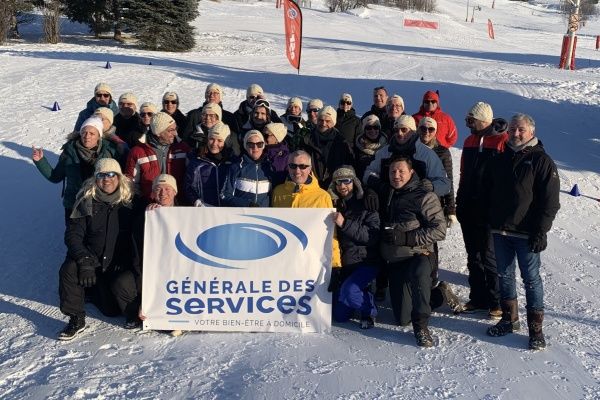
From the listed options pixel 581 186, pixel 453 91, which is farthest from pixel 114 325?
pixel 453 91

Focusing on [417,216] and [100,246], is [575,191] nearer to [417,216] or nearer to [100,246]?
[417,216]

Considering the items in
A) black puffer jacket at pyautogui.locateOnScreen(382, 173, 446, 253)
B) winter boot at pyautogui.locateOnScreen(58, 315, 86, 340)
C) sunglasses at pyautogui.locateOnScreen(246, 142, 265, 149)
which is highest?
sunglasses at pyautogui.locateOnScreen(246, 142, 265, 149)

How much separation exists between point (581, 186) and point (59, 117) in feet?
35.7

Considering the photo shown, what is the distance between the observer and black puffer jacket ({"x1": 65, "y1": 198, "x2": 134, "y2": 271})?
546 centimetres

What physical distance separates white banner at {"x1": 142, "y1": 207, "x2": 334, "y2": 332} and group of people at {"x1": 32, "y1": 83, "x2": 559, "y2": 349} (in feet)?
0.53

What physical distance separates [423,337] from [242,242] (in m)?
1.82

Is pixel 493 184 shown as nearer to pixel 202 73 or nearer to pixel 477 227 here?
pixel 477 227

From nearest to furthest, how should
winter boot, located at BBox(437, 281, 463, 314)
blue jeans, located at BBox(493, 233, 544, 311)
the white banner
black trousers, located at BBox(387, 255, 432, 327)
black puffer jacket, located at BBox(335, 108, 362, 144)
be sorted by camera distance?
1. blue jeans, located at BBox(493, 233, 544, 311)
2. black trousers, located at BBox(387, 255, 432, 327)
3. the white banner
4. winter boot, located at BBox(437, 281, 463, 314)
5. black puffer jacket, located at BBox(335, 108, 362, 144)

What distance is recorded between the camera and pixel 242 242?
215 inches

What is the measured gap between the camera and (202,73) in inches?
754

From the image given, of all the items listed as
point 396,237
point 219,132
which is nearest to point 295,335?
point 396,237

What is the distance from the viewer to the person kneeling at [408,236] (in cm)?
531

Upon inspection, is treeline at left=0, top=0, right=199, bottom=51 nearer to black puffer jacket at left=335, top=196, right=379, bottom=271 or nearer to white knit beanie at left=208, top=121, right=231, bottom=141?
white knit beanie at left=208, top=121, right=231, bottom=141

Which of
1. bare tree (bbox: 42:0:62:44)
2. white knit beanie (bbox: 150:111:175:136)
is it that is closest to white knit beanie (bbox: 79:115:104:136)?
white knit beanie (bbox: 150:111:175:136)
